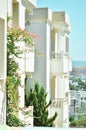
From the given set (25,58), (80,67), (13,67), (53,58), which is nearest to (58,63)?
(53,58)

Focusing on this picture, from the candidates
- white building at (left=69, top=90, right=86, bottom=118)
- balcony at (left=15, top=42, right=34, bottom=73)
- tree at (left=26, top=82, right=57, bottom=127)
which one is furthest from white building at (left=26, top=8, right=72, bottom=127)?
balcony at (left=15, top=42, right=34, bottom=73)

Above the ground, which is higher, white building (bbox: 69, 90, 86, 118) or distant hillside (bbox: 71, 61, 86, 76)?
distant hillside (bbox: 71, 61, 86, 76)

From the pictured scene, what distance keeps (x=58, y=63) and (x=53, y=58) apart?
0.51 feet

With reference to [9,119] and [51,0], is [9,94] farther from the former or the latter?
[51,0]

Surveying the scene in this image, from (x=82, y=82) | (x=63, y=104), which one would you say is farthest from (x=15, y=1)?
(x=63, y=104)

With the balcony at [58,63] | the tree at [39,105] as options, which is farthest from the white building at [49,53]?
the tree at [39,105]

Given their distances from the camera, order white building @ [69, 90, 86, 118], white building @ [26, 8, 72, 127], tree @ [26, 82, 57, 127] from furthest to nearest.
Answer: white building @ [26, 8, 72, 127] → white building @ [69, 90, 86, 118] → tree @ [26, 82, 57, 127]

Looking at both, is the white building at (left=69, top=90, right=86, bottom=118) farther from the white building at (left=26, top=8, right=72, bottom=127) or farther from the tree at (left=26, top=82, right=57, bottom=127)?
the tree at (left=26, top=82, right=57, bottom=127)

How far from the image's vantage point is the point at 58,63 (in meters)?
8.59

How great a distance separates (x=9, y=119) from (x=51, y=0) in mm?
2686

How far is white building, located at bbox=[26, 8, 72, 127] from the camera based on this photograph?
8.12m

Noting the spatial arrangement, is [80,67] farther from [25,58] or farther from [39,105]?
[25,58]

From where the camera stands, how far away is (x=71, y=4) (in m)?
7.63

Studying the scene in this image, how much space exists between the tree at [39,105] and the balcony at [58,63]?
0.92m
